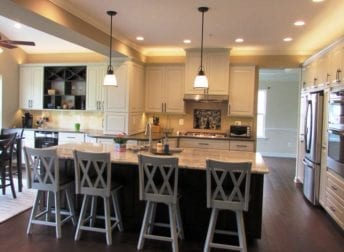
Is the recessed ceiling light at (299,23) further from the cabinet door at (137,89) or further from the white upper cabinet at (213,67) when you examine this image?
the cabinet door at (137,89)

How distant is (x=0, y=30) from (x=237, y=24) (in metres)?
4.90

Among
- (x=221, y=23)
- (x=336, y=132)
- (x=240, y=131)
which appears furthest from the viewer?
(x=240, y=131)

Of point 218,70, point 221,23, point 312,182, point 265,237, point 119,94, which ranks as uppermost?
point 221,23

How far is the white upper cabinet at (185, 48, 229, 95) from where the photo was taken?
631 cm

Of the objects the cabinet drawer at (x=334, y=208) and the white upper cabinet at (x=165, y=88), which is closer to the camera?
the cabinet drawer at (x=334, y=208)

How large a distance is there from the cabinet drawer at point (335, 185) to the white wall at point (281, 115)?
575 centimetres

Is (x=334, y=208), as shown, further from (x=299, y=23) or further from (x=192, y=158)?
(x=299, y=23)

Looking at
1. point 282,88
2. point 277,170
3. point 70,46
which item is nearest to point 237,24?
point 70,46

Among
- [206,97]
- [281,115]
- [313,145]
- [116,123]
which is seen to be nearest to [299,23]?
[313,145]

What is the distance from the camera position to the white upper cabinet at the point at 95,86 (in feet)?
22.4

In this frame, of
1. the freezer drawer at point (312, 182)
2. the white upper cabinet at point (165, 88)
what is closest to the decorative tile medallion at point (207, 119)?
the white upper cabinet at point (165, 88)

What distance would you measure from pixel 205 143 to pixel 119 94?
195 cm

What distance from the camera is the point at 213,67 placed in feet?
20.8

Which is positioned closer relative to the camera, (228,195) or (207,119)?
(228,195)
